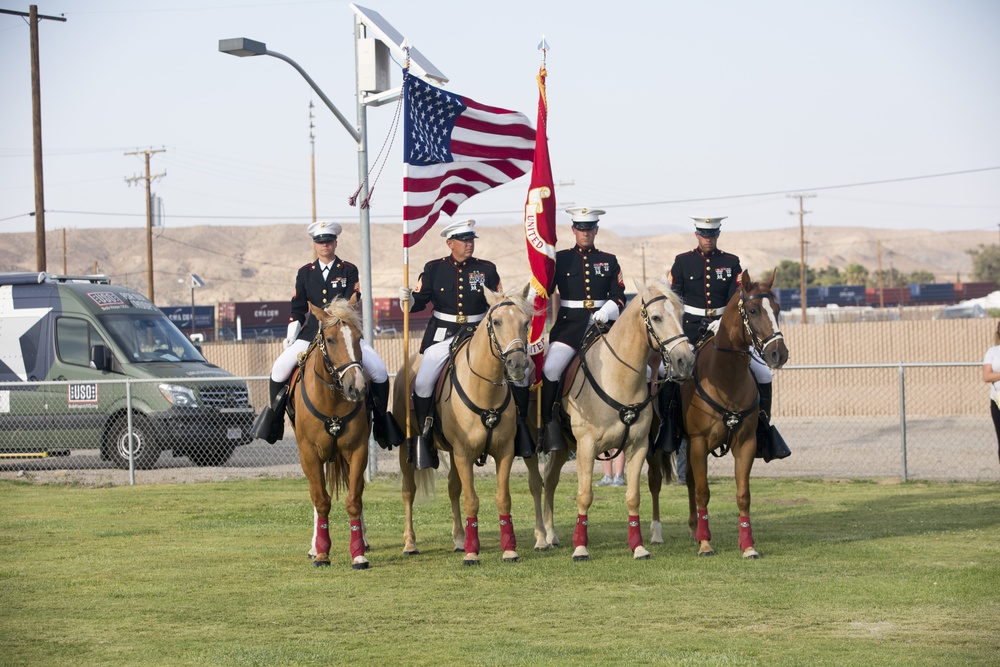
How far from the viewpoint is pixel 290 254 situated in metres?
144

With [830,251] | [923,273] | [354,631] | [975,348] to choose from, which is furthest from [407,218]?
[830,251]

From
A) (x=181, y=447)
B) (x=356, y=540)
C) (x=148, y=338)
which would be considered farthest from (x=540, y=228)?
(x=148, y=338)

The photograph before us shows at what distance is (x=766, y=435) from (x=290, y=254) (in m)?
136

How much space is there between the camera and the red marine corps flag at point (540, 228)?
1087cm

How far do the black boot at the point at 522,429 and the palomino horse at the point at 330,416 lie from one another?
134cm

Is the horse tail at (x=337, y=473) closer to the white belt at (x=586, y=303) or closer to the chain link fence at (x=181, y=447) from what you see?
the white belt at (x=586, y=303)

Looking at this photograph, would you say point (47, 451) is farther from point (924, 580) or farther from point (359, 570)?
point (924, 580)

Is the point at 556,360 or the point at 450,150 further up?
the point at 450,150

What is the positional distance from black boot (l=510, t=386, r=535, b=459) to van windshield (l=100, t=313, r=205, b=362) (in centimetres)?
1181

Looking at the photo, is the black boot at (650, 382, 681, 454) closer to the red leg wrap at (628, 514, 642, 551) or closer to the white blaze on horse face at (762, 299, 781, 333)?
the red leg wrap at (628, 514, 642, 551)

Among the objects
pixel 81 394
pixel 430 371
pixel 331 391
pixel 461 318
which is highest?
pixel 461 318

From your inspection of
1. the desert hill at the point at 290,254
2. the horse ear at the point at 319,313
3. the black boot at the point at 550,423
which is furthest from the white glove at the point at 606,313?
the desert hill at the point at 290,254

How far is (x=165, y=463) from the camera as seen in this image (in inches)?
829

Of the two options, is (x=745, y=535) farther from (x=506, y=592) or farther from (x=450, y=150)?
(x=450, y=150)
